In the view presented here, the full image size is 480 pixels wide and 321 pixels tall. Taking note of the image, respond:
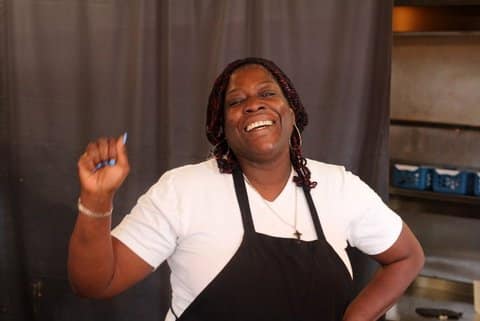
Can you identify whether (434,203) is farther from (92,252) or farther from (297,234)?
(92,252)

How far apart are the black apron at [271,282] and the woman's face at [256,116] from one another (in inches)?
3.1

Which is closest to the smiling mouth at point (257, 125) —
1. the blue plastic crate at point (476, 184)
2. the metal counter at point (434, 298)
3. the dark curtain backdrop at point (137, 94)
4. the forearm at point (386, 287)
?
the forearm at point (386, 287)

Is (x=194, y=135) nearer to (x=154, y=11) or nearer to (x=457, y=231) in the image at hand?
(x=154, y=11)

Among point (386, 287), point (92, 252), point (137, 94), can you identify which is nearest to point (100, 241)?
point (92, 252)

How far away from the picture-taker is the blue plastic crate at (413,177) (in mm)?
2393

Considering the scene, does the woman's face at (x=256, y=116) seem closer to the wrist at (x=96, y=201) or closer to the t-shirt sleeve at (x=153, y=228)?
the t-shirt sleeve at (x=153, y=228)

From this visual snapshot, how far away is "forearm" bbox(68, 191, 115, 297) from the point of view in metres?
1.01

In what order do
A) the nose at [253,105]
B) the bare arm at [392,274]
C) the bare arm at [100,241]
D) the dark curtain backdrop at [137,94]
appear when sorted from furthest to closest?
the dark curtain backdrop at [137,94] < the bare arm at [392,274] < the nose at [253,105] < the bare arm at [100,241]

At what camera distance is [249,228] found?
1188mm

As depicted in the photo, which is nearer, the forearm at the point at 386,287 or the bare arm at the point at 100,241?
the bare arm at the point at 100,241

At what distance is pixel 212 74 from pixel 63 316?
1.11 meters

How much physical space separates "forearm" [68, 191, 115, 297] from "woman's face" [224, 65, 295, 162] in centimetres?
35

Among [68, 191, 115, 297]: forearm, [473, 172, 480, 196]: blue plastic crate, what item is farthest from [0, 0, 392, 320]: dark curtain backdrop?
[68, 191, 115, 297]: forearm

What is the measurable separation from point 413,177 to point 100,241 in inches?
64.6
